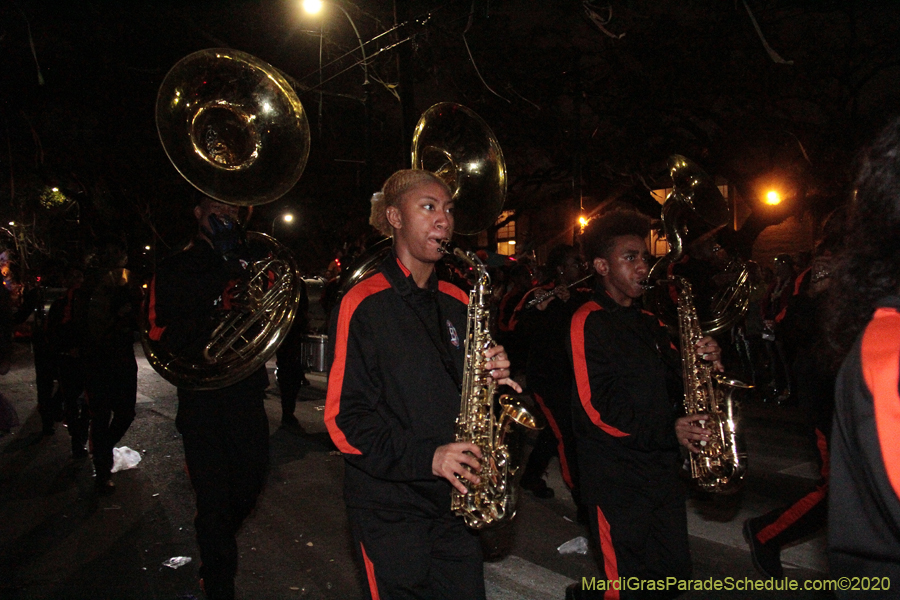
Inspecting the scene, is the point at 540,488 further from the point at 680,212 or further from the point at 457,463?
the point at 457,463

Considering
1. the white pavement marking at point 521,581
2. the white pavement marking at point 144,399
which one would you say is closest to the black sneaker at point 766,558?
the white pavement marking at point 521,581

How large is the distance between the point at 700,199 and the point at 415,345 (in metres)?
4.08

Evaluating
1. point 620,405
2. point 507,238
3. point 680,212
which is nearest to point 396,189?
point 620,405

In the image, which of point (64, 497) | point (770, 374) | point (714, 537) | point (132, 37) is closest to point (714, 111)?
point (770, 374)

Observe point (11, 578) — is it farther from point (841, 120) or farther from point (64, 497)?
point (841, 120)

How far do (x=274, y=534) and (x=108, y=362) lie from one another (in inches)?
100

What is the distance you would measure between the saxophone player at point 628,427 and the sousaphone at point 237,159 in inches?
77.1

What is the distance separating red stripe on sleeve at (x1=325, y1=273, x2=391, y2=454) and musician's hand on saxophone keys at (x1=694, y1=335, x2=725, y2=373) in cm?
169

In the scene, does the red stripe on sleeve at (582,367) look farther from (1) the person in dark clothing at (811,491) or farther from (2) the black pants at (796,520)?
(2) the black pants at (796,520)

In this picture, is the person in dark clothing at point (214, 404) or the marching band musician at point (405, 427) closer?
A: the marching band musician at point (405, 427)

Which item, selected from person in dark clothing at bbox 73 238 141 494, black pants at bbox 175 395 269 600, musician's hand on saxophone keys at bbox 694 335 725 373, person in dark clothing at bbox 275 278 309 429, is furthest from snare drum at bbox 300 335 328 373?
musician's hand on saxophone keys at bbox 694 335 725 373

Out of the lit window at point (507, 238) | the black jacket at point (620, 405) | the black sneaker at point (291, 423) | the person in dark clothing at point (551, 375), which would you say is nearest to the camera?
the black jacket at point (620, 405)

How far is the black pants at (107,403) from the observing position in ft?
18.6

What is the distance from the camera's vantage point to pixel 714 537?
4.59m
